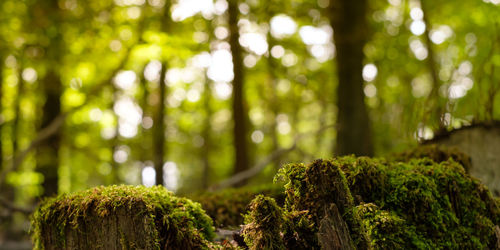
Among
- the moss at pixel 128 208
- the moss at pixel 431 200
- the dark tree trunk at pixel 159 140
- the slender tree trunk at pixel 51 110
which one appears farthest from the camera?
the dark tree trunk at pixel 159 140

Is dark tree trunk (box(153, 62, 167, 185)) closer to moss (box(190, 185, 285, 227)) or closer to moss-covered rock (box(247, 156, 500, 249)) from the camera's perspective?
moss (box(190, 185, 285, 227))

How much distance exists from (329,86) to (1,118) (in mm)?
14430

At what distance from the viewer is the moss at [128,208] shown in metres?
2.23

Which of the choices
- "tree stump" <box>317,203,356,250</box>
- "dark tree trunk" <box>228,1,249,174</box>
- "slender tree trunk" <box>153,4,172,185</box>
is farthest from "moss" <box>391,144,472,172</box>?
"slender tree trunk" <box>153,4,172,185</box>

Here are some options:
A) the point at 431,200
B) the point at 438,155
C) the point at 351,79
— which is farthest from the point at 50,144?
the point at 431,200

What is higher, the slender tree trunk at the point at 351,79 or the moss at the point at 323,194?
the slender tree trunk at the point at 351,79

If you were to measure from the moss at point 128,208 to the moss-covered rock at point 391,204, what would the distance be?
0.63 metres

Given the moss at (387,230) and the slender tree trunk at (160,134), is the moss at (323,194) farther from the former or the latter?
the slender tree trunk at (160,134)

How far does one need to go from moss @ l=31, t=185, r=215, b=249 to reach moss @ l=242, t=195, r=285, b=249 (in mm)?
462

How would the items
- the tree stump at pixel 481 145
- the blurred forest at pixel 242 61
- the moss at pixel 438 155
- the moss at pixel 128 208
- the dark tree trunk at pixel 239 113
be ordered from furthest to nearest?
1. the dark tree trunk at pixel 239 113
2. the blurred forest at pixel 242 61
3. the tree stump at pixel 481 145
4. the moss at pixel 438 155
5. the moss at pixel 128 208

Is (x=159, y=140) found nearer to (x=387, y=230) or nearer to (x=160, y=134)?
(x=160, y=134)

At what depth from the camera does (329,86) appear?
1705cm

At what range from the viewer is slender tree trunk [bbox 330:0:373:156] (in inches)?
301

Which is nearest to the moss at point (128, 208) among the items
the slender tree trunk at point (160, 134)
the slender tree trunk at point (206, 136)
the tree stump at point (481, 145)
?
the tree stump at point (481, 145)
